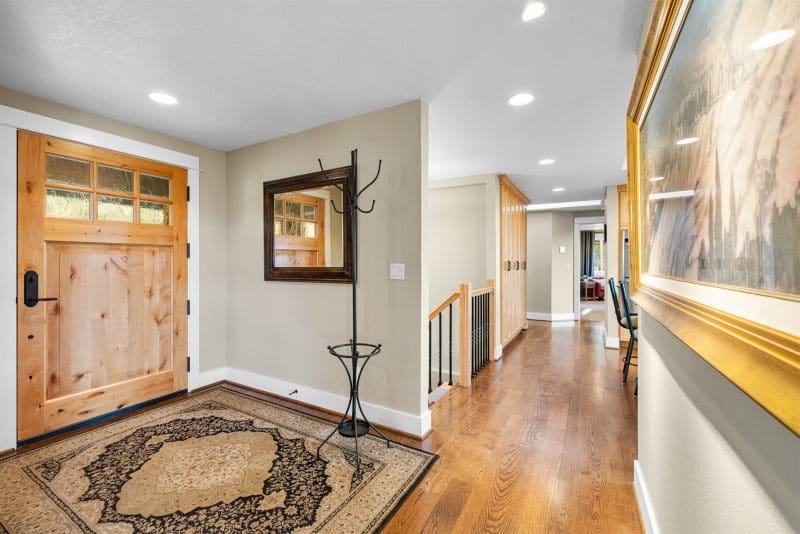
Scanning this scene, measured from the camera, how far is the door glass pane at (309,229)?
301 cm

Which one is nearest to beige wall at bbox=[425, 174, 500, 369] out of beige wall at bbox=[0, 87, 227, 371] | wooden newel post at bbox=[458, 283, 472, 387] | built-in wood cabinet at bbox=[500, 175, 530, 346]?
built-in wood cabinet at bbox=[500, 175, 530, 346]

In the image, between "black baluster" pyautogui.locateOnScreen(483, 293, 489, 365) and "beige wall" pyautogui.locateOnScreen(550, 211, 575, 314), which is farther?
"beige wall" pyautogui.locateOnScreen(550, 211, 575, 314)

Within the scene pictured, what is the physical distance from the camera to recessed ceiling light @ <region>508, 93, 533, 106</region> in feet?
7.89

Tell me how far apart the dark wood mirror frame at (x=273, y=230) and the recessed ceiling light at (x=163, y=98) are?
3.14ft

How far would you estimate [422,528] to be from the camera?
5.28 ft

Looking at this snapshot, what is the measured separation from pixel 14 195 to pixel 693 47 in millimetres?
3549

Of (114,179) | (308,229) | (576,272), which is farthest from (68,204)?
(576,272)

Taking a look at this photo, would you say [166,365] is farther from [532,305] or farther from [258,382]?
[532,305]

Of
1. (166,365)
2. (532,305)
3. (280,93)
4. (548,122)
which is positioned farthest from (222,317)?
(532,305)

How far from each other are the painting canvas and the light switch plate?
5.41 ft

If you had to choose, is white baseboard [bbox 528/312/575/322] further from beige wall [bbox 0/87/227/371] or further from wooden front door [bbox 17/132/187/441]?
wooden front door [bbox 17/132/187/441]

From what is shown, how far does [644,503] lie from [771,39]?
6.19ft

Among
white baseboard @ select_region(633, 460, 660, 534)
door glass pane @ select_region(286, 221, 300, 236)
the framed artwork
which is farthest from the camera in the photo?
door glass pane @ select_region(286, 221, 300, 236)

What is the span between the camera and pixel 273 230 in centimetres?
325
